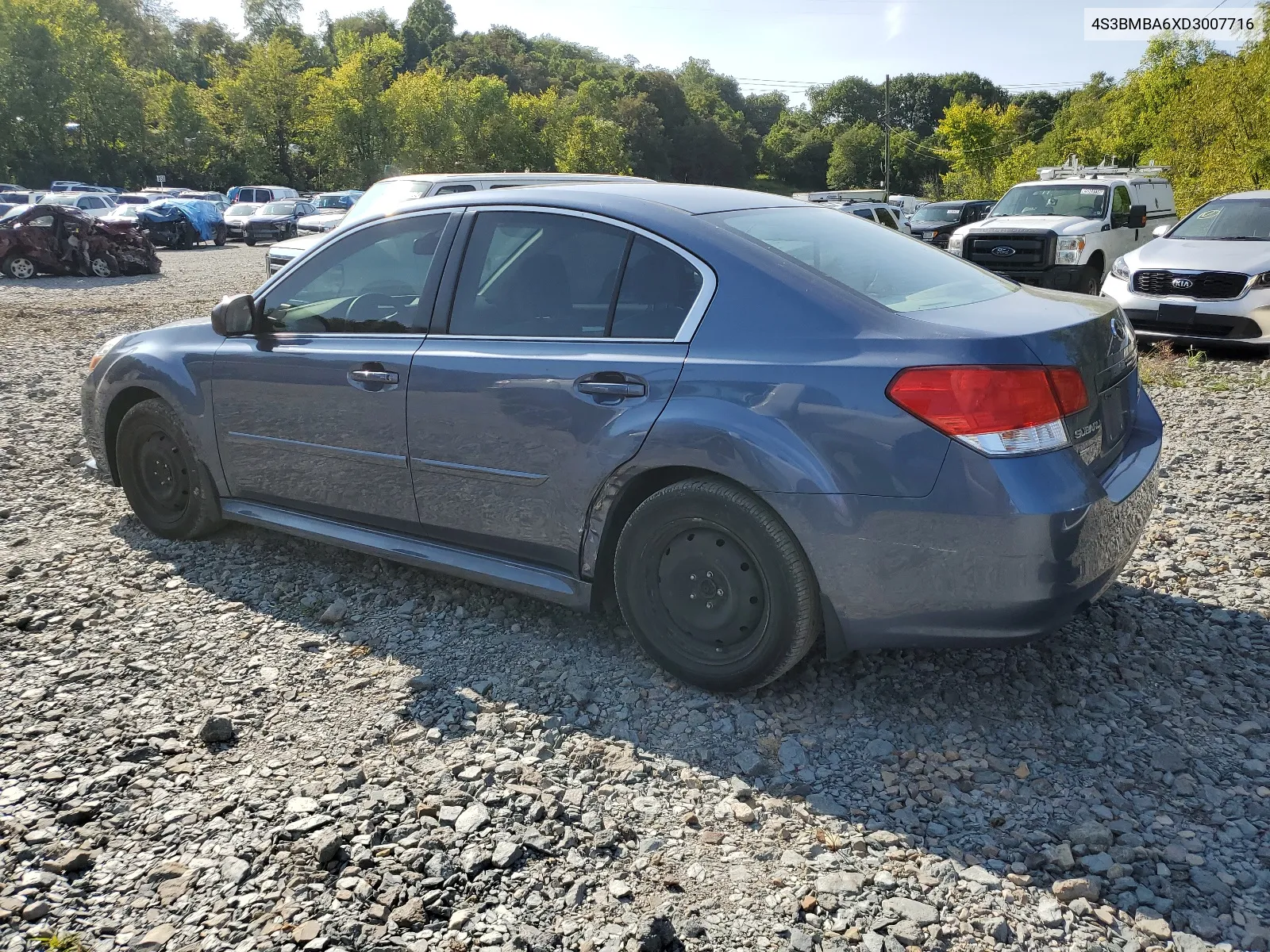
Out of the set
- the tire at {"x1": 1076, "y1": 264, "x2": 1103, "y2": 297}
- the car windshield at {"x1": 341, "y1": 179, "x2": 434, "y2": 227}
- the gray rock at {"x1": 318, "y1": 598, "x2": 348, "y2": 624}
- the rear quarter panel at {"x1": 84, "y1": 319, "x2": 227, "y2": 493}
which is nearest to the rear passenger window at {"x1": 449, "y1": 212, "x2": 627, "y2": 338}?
the gray rock at {"x1": 318, "y1": 598, "x2": 348, "y2": 624}

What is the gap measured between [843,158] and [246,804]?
12208cm

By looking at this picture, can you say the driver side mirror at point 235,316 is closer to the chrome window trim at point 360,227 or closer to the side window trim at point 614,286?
the chrome window trim at point 360,227

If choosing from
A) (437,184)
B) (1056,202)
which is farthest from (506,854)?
(1056,202)

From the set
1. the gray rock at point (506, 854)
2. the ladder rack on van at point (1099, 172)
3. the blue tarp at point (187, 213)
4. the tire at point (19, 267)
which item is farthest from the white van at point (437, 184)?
the blue tarp at point (187, 213)

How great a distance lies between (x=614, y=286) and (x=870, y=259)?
0.93m

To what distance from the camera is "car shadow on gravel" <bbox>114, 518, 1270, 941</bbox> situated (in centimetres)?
262

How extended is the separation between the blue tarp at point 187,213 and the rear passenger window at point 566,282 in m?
32.2

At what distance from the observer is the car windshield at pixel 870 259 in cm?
329

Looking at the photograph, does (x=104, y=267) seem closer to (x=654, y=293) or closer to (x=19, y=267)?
(x=19, y=267)

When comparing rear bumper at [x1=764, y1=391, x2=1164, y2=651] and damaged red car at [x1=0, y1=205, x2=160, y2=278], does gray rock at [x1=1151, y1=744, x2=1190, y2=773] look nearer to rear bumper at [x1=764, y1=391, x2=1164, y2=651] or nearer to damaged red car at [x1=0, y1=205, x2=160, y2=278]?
rear bumper at [x1=764, y1=391, x2=1164, y2=651]

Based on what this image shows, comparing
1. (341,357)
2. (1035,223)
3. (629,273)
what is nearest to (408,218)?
(341,357)

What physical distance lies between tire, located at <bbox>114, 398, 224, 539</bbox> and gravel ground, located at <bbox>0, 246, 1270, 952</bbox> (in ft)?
1.11

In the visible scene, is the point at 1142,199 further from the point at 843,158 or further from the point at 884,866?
the point at 843,158

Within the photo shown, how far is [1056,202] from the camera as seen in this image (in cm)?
1484
